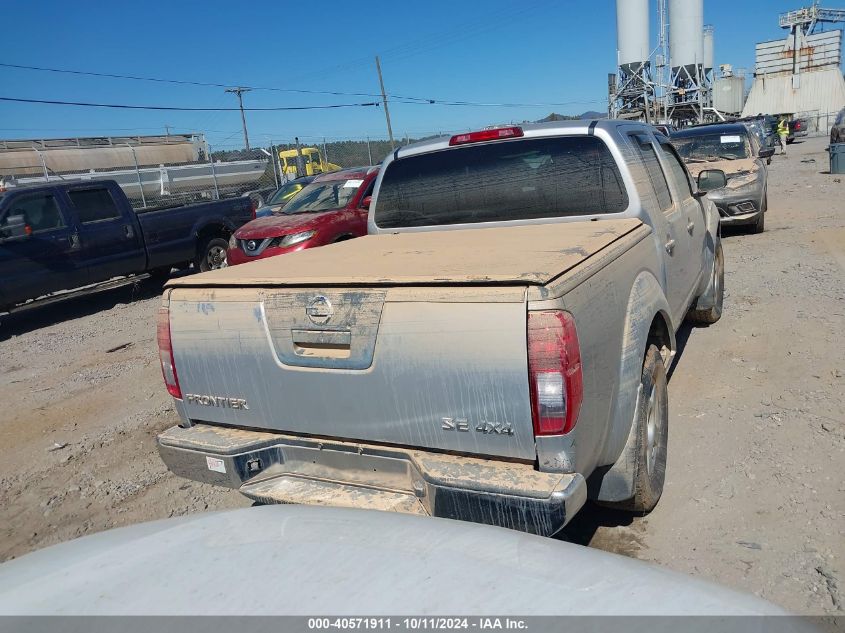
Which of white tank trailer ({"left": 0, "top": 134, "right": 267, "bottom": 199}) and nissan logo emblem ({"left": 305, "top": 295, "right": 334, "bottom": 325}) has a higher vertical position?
white tank trailer ({"left": 0, "top": 134, "right": 267, "bottom": 199})

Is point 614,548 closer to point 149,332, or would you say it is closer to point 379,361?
point 379,361

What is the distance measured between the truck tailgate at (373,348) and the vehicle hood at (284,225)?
5.86 meters

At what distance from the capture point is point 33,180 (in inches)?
814

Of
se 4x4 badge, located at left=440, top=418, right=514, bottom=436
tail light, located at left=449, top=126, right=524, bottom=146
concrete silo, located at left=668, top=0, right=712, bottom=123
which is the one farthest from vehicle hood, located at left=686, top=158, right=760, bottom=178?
concrete silo, located at left=668, top=0, right=712, bottom=123

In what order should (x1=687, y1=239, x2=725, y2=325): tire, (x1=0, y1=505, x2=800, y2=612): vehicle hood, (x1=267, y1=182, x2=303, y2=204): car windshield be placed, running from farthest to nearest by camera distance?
1. (x1=267, y1=182, x2=303, y2=204): car windshield
2. (x1=687, y1=239, x2=725, y2=325): tire
3. (x1=0, y1=505, x2=800, y2=612): vehicle hood

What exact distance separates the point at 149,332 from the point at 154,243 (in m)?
2.90

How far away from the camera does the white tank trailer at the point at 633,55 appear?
33.3 metres

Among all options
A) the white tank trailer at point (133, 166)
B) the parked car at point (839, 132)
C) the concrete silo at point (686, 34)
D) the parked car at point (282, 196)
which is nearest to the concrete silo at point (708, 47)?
the concrete silo at point (686, 34)

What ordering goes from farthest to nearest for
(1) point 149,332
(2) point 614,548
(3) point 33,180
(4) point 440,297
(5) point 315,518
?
1. (3) point 33,180
2. (1) point 149,332
3. (2) point 614,548
4. (4) point 440,297
5. (5) point 315,518

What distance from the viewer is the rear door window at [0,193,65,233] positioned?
9031 millimetres

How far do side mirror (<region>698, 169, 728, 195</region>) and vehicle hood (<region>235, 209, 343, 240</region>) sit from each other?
514 centimetres

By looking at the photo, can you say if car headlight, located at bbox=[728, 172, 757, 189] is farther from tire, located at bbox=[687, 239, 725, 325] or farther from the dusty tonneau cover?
the dusty tonneau cover

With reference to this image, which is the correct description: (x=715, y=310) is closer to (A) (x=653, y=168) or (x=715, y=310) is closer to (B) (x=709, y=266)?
(B) (x=709, y=266)

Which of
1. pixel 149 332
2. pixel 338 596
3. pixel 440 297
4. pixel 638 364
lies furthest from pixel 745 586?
pixel 149 332
